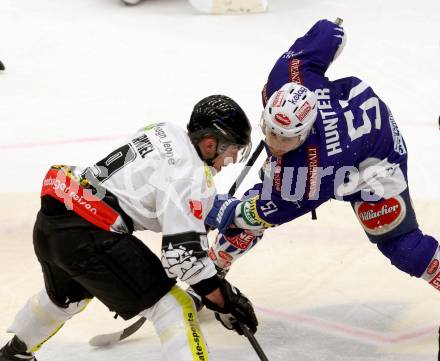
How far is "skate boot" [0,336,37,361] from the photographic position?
3.75 m

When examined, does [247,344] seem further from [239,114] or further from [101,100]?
[101,100]

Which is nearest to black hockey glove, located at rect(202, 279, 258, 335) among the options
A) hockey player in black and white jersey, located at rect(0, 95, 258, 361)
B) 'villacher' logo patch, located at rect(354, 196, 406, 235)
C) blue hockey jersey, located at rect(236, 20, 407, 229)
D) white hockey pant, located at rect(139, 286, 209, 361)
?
hockey player in black and white jersey, located at rect(0, 95, 258, 361)

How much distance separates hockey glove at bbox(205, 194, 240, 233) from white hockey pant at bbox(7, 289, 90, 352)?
0.81 metres

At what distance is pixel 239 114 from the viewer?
11.3 feet

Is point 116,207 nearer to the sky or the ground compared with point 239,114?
nearer to the ground

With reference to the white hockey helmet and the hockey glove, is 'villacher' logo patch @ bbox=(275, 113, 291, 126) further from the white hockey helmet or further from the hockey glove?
the hockey glove

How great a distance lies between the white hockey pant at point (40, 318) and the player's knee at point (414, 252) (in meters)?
1.27

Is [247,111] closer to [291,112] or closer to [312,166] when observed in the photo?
[312,166]

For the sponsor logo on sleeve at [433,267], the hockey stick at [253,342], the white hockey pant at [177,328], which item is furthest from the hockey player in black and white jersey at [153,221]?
the sponsor logo on sleeve at [433,267]

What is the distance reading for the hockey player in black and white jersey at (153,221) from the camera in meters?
3.27

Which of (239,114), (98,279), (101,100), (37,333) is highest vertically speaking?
(239,114)

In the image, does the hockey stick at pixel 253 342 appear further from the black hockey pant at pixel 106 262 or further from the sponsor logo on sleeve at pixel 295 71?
the sponsor logo on sleeve at pixel 295 71

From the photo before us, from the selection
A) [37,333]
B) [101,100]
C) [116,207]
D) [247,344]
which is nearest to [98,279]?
[116,207]

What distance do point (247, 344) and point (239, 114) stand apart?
4.09 ft
